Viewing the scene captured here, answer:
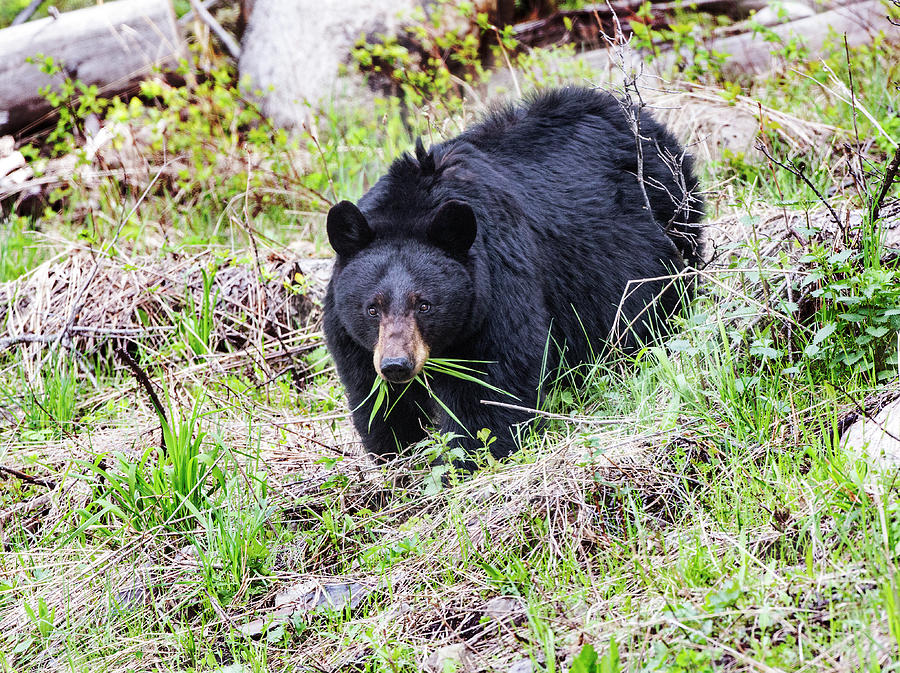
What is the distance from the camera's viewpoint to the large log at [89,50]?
7766 millimetres

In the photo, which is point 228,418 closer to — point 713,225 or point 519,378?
point 519,378

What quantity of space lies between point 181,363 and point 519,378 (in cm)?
232

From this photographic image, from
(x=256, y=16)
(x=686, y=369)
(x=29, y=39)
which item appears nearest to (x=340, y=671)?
(x=686, y=369)

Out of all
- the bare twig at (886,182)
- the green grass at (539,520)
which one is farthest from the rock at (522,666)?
the bare twig at (886,182)

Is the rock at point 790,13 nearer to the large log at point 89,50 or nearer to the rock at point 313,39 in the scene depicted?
the rock at point 313,39

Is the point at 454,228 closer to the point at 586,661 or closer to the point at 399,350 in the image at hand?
the point at 399,350

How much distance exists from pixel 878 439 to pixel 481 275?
1.64 meters

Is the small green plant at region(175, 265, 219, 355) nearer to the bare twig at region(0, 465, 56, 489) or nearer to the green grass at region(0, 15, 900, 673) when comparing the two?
the green grass at region(0, 15, 900, 673)

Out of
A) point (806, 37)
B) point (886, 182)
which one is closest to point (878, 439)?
point (886, 182)

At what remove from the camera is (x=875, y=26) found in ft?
25.7

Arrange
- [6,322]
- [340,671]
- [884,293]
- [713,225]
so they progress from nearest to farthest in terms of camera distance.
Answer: [340,671] < [884,293] < [713,225] < [6,322]

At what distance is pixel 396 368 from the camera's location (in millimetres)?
3559

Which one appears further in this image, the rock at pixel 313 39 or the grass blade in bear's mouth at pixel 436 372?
the rock at pixel 313 39

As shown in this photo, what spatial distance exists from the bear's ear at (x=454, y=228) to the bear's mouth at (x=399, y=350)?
0.35 m
